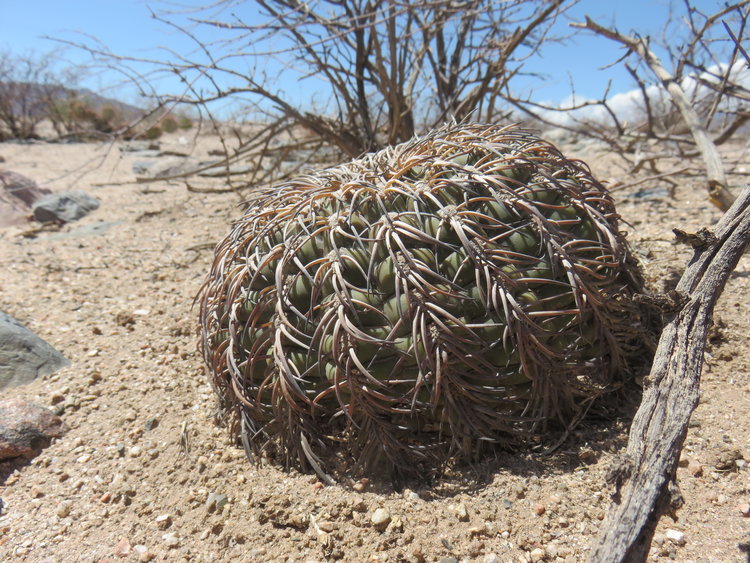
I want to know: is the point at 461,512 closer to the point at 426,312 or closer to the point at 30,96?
the point at 426,312

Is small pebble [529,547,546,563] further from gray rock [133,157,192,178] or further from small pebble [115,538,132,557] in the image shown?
gray rock [133,157,192,178]

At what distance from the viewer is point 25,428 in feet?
8.08

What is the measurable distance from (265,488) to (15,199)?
21.0 ft

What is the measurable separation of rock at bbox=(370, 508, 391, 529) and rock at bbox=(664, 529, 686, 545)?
84 cm

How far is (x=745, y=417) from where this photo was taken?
207 centimetres

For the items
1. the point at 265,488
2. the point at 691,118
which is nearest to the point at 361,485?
the point at 265,488

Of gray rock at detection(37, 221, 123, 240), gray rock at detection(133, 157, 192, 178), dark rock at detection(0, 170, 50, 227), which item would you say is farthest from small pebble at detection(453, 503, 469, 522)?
gray rock at detection(133, 157, 192, 178)

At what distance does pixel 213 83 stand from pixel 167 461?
9.02 feet

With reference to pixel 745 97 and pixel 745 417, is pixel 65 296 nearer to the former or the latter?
pixel 745 417

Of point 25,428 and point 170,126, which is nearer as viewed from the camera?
point 25,428

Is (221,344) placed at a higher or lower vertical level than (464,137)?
lower

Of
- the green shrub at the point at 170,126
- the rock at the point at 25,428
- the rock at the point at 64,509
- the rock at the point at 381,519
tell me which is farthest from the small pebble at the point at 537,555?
the green shrub at the point at 170,126

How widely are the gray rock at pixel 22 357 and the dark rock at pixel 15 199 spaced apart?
3489 mm

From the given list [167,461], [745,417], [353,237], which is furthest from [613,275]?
[167,461]
